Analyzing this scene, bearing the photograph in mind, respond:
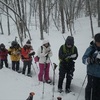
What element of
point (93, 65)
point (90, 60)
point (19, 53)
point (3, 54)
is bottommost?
point (3, 54)

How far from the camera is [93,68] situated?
572 cm

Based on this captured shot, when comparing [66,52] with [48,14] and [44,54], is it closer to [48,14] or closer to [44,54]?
[44,54]

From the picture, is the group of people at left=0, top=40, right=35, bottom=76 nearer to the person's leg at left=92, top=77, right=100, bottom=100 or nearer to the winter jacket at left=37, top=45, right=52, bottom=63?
the winter jacket at left=37, top=45, right=52, bottom=63

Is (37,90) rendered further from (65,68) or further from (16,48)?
(16,48)

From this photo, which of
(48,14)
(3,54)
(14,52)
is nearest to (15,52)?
(14,52)

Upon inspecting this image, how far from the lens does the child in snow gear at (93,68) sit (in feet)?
18.5

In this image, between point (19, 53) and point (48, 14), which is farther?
point (48, 14)

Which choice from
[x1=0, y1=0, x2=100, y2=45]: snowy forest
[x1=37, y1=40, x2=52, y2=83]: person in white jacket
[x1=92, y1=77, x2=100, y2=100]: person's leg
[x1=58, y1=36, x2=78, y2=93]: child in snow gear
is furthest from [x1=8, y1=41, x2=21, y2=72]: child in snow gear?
[x1=92, y1=77, x2=100, y2=100]: person's leg

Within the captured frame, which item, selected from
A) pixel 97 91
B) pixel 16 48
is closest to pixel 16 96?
pixel 97 91

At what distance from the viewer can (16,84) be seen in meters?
7.79

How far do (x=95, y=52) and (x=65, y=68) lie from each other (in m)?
1.70

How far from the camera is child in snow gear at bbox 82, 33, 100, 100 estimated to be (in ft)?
18.5

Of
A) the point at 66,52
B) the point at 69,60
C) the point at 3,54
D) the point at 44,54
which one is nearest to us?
the point at 66,52

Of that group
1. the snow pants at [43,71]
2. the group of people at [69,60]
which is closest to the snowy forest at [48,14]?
the group of people at [69,60]
